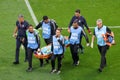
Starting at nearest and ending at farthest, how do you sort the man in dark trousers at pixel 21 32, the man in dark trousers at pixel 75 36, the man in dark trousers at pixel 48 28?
the man in dark trousers at pixel 75 36 → the man in dark trousers at pixel 21 32 → the man in dark trousers at pixel 48 28

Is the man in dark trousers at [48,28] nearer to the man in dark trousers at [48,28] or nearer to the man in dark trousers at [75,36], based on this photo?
the man in dark trousers at [48,28]

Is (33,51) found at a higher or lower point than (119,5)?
lower

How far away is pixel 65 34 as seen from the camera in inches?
914

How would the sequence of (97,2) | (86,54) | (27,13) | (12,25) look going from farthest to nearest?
(97,2) → (27,13) → (12,25) → (86,54)

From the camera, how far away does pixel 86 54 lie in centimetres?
2081

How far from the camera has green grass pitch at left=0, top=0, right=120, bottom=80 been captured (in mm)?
18547

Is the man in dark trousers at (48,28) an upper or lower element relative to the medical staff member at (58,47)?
upper

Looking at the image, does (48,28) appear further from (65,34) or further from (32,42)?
(65,34)

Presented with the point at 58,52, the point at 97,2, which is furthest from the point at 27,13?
the point at 58,52

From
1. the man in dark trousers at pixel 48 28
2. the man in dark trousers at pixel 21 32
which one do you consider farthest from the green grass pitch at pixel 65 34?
the man in dark trousers at pixel 48 28

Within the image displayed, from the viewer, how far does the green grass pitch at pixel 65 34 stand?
60.8 feet

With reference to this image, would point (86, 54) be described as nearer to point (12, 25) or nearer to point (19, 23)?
point (19, 23)

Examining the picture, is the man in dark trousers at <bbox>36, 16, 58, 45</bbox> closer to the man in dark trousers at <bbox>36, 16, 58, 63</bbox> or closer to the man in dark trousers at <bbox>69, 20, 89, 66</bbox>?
the man in dark trousers at <bbox>36, 16, 58, 63</bbox>

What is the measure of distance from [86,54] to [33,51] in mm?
3052
